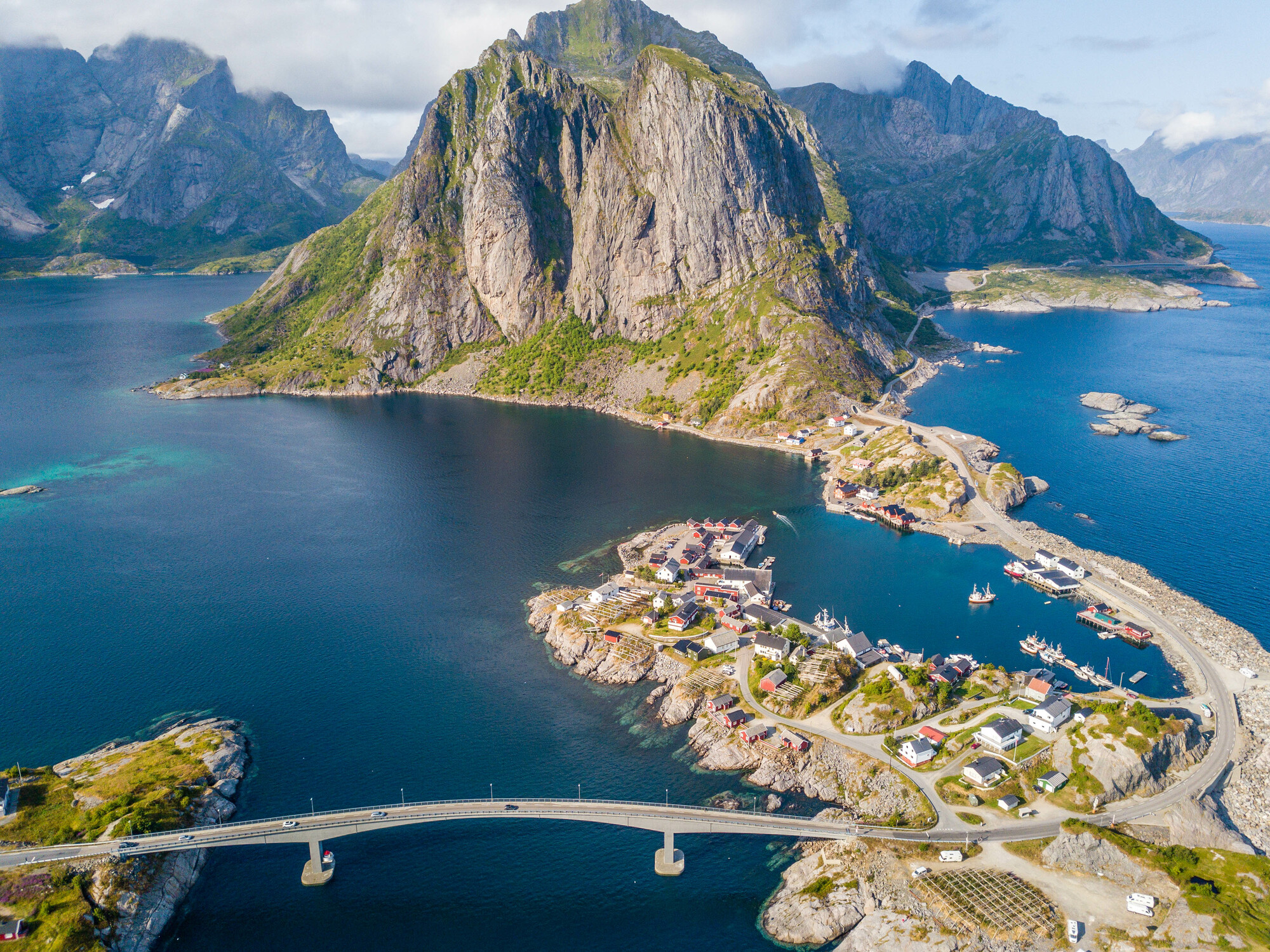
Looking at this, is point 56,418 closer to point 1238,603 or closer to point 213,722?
point 213,722

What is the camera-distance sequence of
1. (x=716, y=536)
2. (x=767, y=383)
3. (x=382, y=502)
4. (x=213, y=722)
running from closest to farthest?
1. (x=213, y=722)
2. (x=716, y=536)
3. (x=382, y=502)
4. (x=767, y=383)

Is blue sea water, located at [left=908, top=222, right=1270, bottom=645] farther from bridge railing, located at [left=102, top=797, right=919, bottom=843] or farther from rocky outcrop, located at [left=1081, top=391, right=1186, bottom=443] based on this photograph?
bridge railing, located at [left=102, top=797, right=919, bottom=843]

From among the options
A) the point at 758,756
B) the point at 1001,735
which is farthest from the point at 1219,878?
the point at 758,756

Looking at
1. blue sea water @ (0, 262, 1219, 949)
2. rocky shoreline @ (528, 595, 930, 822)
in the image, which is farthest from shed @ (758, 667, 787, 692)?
blue sea water @ (0, 262, 1219, 949)

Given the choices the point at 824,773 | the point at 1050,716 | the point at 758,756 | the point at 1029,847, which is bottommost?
the point at 758,756

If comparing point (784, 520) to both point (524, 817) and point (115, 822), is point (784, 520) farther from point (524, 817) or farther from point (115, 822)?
point (115, 822)

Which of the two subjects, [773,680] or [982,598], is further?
[982,598]

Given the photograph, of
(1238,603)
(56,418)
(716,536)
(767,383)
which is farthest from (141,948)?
(56,418)
